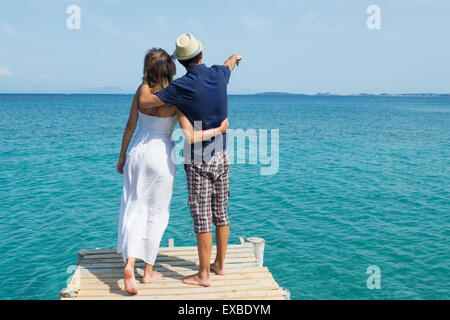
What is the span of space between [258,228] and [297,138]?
23097 millimetres

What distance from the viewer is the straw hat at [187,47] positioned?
173 inches

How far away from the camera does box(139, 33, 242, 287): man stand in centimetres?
439

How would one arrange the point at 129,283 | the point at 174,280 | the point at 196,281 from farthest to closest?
1. the point at 174,280
2. the point at 196,281
3. the point at 129,283

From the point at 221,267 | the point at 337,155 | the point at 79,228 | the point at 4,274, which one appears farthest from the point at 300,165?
the point at 221,267

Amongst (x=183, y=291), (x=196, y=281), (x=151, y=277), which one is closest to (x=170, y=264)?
(x=151, y=277)

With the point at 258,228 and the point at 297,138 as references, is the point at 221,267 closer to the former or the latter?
the point at 258,228

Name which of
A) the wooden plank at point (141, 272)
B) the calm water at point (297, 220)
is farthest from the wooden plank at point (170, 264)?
the calm water at point (297, 220)

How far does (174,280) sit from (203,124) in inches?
79.4

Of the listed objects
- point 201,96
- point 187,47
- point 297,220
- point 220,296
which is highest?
point 187,47

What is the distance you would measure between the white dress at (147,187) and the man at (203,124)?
0.27 meters

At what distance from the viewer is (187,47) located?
4.40 meters

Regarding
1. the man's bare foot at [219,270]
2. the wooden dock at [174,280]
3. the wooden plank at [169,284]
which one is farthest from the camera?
the man's bare foot at [219,270]

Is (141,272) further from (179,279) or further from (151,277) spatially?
(179,279)

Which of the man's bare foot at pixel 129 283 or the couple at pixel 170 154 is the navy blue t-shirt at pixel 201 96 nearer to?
the couple at pixel 170 154
